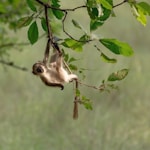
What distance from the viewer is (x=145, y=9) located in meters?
0.60

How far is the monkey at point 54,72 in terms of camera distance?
54cm

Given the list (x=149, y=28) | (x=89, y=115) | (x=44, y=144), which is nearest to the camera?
(x=44, y=144)

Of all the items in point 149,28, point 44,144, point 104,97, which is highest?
point 149,28

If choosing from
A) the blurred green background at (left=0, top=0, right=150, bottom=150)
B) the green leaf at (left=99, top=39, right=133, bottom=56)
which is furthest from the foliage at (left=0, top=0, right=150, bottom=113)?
the blurred green background at (left=0, top=0, right=150, bottom=150)

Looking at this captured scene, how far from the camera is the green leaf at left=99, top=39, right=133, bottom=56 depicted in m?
0.60

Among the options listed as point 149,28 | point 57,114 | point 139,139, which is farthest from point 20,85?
point 149,28

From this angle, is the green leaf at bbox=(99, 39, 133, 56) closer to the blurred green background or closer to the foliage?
the foliage

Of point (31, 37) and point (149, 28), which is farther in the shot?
point (149, 28)

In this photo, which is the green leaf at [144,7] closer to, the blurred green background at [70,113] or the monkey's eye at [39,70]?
the monkey's eye at [39,70]

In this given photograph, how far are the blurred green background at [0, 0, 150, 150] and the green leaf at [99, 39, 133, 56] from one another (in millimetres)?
2273

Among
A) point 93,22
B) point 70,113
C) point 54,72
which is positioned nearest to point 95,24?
point 93,22

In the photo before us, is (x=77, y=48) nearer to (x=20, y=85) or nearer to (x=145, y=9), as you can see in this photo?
(x=145, y=9)

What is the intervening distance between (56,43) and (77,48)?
85 millimetres

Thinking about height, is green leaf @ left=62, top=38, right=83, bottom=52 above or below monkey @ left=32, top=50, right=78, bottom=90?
above
